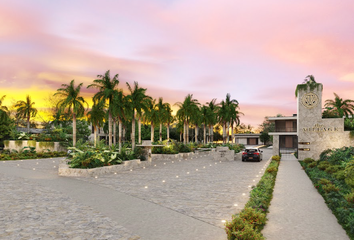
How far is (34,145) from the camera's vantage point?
38.1 metres

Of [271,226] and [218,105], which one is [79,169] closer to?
[271,226]

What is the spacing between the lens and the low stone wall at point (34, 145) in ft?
121

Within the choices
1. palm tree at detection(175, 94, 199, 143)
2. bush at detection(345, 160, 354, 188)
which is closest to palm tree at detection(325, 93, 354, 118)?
palm tree at detection(175, 94, 199, 143)

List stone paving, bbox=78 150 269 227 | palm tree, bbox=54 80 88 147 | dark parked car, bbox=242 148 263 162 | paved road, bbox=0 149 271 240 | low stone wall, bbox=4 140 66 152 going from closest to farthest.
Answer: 1. paved road, bbox=0 149 271 240
2. stone paving, bbox=78 150 269 227
3. dark parked car, bbox=242 148 263 162
4. palm tree, bbox=54 80 88 147
5. low stone wall, bbox=4 140 66 152

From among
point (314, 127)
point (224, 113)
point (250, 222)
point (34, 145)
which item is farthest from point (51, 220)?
point (224, 113)

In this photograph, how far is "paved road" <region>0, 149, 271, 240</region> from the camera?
6598 millimetres

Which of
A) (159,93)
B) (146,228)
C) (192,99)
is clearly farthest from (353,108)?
(146,228)

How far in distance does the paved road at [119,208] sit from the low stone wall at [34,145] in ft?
80.2

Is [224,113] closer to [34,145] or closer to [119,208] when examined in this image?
[34,145]

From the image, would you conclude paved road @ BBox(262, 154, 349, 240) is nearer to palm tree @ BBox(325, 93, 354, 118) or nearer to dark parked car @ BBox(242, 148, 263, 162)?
dark parked car @ BBox(242, 148, 263, 162)

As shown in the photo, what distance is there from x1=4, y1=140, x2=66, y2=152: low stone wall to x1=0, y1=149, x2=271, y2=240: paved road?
24.4 m

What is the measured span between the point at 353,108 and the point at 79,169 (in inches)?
1805

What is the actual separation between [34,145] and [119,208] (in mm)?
35132

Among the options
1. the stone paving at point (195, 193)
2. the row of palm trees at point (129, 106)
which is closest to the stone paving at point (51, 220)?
the stone paving at point (195, 193)
